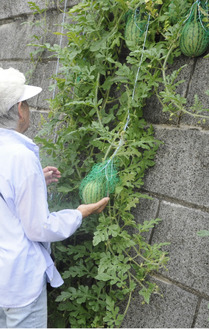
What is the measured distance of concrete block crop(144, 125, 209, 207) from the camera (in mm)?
2104

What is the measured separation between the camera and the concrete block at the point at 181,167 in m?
2.10

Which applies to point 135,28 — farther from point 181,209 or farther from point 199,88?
point 181,209

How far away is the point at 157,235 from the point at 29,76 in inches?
85.0

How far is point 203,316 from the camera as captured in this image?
2.04 metres

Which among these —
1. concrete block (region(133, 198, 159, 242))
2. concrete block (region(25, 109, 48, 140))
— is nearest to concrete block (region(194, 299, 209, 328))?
concrete block (region(133, 198, 159, 242))

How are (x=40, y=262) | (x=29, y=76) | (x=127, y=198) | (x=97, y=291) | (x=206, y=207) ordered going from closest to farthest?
(x=40, y=262), (x=206, y=207), (x=127, y=198), (x=97, y=291), (x=29, y=76)

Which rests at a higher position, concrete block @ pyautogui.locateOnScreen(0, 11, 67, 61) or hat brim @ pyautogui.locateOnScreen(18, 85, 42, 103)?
concrete block @ pyautogui.locateOnScreen(0, 11, 67, 61)

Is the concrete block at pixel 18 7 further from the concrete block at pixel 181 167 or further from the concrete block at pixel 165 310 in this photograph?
the concrete block at pixel 165 310

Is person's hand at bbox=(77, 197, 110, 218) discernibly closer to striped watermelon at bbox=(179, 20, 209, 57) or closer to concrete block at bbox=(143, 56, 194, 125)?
concrete block at bbox=(143, 56, 194, 125)

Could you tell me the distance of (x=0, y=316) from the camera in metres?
2.06

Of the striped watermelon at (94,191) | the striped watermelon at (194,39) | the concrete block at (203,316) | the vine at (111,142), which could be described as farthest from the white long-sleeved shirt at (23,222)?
the striped watermelon at (194,39)

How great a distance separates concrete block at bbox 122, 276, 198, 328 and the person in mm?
659

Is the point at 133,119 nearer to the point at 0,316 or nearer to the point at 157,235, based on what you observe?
the point at 157,235

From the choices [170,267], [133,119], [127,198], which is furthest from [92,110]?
[170,267]
